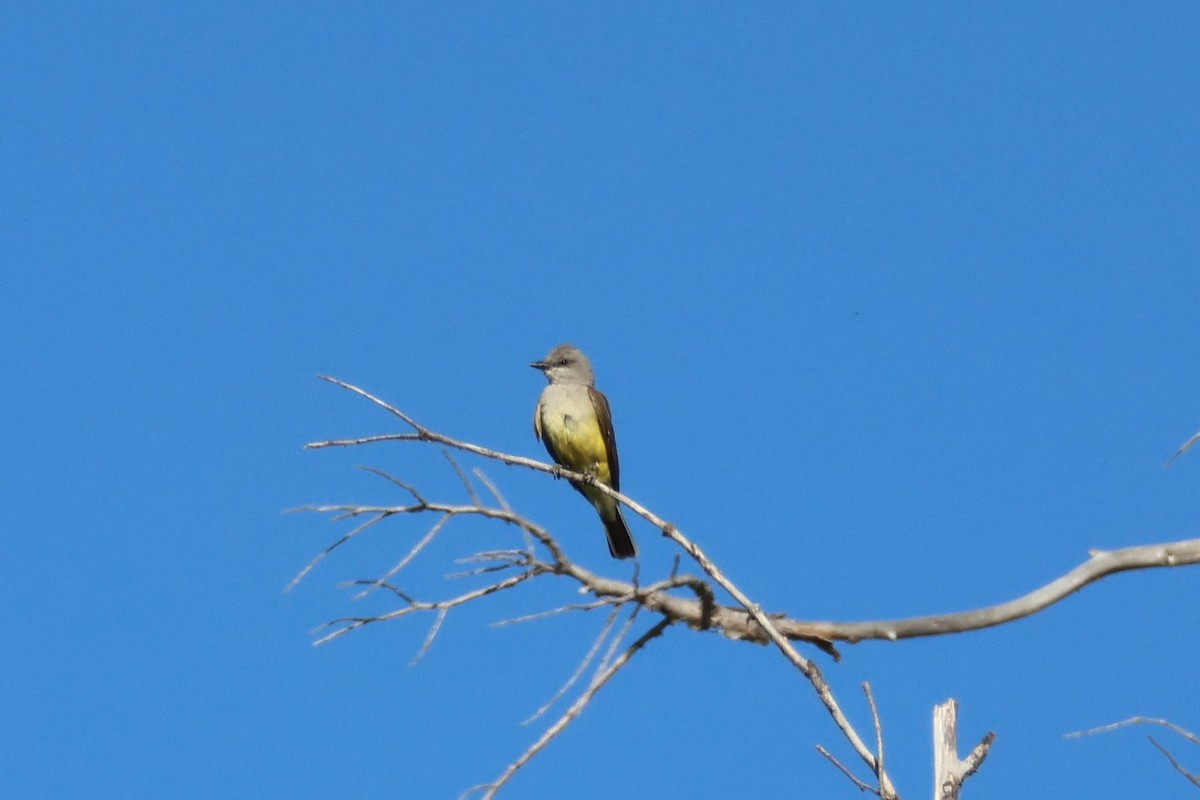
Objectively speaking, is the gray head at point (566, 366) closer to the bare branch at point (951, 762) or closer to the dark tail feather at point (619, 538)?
the dark tail feather at point (619, 538)

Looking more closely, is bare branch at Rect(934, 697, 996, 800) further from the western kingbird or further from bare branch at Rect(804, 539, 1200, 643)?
the western kingbird

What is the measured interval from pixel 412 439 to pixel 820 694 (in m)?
1.58

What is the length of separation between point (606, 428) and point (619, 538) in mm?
745

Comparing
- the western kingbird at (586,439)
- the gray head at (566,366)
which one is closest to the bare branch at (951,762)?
the western kingbird at (586,439)

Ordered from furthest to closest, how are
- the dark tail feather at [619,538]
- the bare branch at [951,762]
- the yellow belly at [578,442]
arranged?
1. the yellow belly at [578,442]
2. the dark tail feather at [619,538]
3. the bare branch at [951,762]

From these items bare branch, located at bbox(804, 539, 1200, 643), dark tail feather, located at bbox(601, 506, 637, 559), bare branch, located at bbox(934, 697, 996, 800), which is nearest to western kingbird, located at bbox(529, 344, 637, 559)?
dark tail feather, located at bbox(601, 506, 637, 559)

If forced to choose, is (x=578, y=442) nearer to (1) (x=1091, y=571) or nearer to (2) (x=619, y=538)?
(2) (x=619, y=538)

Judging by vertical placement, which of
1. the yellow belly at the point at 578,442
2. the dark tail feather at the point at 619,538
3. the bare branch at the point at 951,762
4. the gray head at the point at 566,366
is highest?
the gray head at the point at 566,366

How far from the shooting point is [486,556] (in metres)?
4.87

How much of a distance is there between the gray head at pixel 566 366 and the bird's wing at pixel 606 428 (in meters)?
0.20

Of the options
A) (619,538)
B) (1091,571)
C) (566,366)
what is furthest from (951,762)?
(566,366)

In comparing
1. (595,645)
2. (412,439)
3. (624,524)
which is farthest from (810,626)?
(624,524)

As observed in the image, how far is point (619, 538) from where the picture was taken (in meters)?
9.93

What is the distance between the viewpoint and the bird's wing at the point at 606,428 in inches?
397
